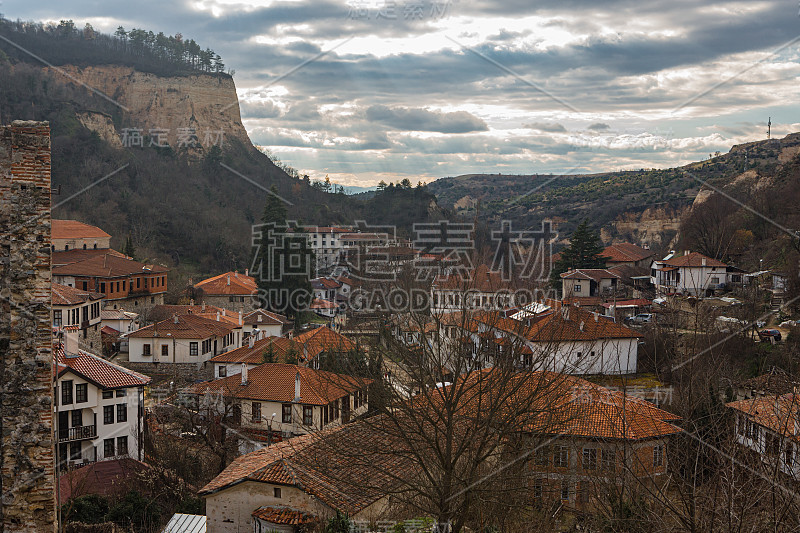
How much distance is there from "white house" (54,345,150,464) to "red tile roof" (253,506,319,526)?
402 inches

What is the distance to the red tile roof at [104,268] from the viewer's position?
37.6 m

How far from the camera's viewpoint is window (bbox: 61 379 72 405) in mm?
18812

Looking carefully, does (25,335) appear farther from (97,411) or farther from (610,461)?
(97,411)

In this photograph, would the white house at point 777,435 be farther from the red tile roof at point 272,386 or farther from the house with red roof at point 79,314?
the house with red roof at point 79,314

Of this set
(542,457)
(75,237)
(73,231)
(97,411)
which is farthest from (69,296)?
(542,457)

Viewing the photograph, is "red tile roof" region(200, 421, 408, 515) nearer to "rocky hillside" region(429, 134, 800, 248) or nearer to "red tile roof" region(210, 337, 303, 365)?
"red tile roof" region(210, 337, 303, 365)

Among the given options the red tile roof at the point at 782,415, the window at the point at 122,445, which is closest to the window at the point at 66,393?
the window at the point at 122,445

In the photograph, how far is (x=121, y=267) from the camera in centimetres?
3950

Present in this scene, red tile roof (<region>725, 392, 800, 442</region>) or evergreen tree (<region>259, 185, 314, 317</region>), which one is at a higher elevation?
red tile roof (<region>725, 392, 800, 442</region>)

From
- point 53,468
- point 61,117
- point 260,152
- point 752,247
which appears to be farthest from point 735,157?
point 53,468

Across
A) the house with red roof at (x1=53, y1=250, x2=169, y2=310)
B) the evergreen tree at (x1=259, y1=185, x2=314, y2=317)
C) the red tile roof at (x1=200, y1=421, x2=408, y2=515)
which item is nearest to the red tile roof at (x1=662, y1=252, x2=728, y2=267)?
the evergreen tree at (x1=259, y1=185, x2=314, y2=317)

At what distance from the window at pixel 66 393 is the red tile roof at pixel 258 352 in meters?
8.04

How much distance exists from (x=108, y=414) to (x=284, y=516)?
40.0 ft

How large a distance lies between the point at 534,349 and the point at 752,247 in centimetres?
3433
